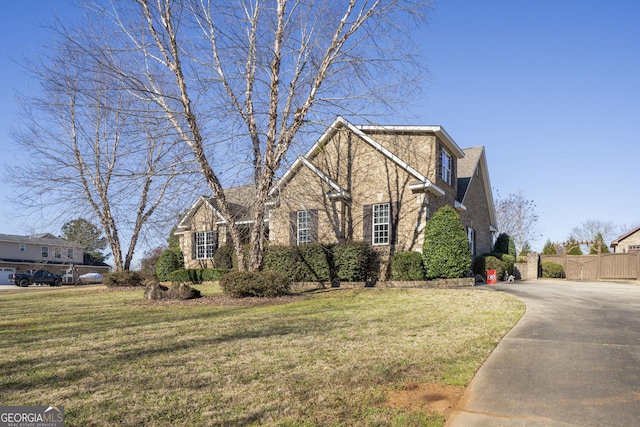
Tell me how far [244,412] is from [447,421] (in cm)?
194

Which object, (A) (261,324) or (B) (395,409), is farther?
(A) (261,324)

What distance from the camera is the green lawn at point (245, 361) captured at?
426cm

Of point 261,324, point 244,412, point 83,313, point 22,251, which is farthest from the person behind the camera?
point 22,251

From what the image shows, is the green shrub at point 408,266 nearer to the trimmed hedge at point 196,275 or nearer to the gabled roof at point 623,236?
the trimmed hedge at point 196,275

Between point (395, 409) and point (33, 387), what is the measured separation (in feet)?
13.7

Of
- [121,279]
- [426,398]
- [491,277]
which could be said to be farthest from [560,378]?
[121,279]

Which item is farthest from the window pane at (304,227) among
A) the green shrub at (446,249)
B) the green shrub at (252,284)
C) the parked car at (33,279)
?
the parked car at (33,279)

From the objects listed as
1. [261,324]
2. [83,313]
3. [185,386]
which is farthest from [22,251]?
[185,386]

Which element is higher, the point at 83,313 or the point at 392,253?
the point at 392,253

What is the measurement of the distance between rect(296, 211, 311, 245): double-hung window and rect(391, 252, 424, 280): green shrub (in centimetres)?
493

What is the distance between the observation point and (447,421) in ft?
13.1

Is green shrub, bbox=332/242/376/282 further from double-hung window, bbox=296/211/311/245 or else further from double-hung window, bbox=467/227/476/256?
double-hung window, bbox=467/227/476/256

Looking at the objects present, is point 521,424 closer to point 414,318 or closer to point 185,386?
point 185,386

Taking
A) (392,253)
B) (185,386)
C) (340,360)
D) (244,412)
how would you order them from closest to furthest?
(244,412)
(185,386)
(340,360)
(392,253)
